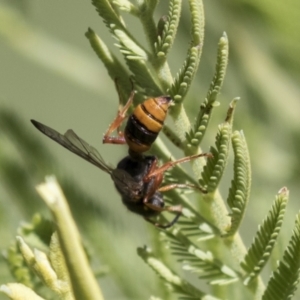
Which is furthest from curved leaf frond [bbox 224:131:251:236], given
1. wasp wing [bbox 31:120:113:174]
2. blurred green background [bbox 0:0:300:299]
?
wasp wing [bbox 31:120:113:174]

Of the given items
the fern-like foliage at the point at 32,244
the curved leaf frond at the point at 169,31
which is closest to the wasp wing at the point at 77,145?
the fern-like foliage at the point at 32,244

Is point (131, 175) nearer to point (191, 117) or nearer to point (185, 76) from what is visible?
point (191, 117)

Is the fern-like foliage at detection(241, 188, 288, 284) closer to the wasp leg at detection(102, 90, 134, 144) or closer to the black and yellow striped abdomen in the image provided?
the black and yellow striped abdomen

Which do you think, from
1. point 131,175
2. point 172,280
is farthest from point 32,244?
point 131,175

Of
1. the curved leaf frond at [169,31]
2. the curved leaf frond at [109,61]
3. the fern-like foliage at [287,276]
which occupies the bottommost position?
the fern-like foliage at [287,276]

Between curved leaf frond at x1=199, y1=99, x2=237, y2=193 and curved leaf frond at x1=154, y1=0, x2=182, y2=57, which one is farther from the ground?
curved leaf frond at x1=154, y1=0, x2=182, y2=57

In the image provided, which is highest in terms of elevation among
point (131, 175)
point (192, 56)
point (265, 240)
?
point (192, 56)

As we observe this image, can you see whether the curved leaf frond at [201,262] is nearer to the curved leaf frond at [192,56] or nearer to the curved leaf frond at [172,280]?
the curved leaf frond at [172,280]
